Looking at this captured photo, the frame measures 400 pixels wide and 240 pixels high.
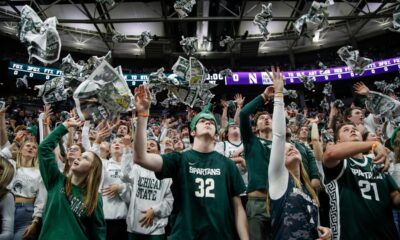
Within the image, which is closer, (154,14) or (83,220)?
(83,220)

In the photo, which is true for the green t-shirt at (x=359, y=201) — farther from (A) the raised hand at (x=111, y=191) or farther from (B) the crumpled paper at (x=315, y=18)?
(B) the crumpled paper at (x=315, y=18)

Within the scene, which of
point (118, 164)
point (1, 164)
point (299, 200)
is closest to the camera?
point (299, 200)

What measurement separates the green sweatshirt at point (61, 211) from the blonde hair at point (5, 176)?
58 cm

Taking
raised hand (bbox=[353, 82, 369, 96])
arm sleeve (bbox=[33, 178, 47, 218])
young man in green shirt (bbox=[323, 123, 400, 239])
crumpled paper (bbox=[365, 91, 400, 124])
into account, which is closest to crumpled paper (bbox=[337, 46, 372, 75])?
raised hand (bbox=[353, 82, 369, 96])

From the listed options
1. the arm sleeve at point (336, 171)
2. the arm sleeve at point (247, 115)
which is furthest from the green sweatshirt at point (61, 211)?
the arm sleeve at point (336, 171)

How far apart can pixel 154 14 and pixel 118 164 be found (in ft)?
36.2

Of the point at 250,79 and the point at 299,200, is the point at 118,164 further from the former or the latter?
the point at 250,79

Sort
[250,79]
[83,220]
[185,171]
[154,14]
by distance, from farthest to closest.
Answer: [250,79] < [154,14] < [83,220] < [185,171]

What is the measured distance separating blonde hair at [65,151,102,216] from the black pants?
1.02 metres

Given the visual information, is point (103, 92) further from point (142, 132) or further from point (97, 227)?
point (97, 227)

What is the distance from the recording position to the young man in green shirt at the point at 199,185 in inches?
71.2

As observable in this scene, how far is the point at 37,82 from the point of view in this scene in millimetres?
15695

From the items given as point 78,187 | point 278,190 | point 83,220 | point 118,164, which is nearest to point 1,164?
point 78,187

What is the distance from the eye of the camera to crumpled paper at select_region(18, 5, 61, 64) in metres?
2.76
